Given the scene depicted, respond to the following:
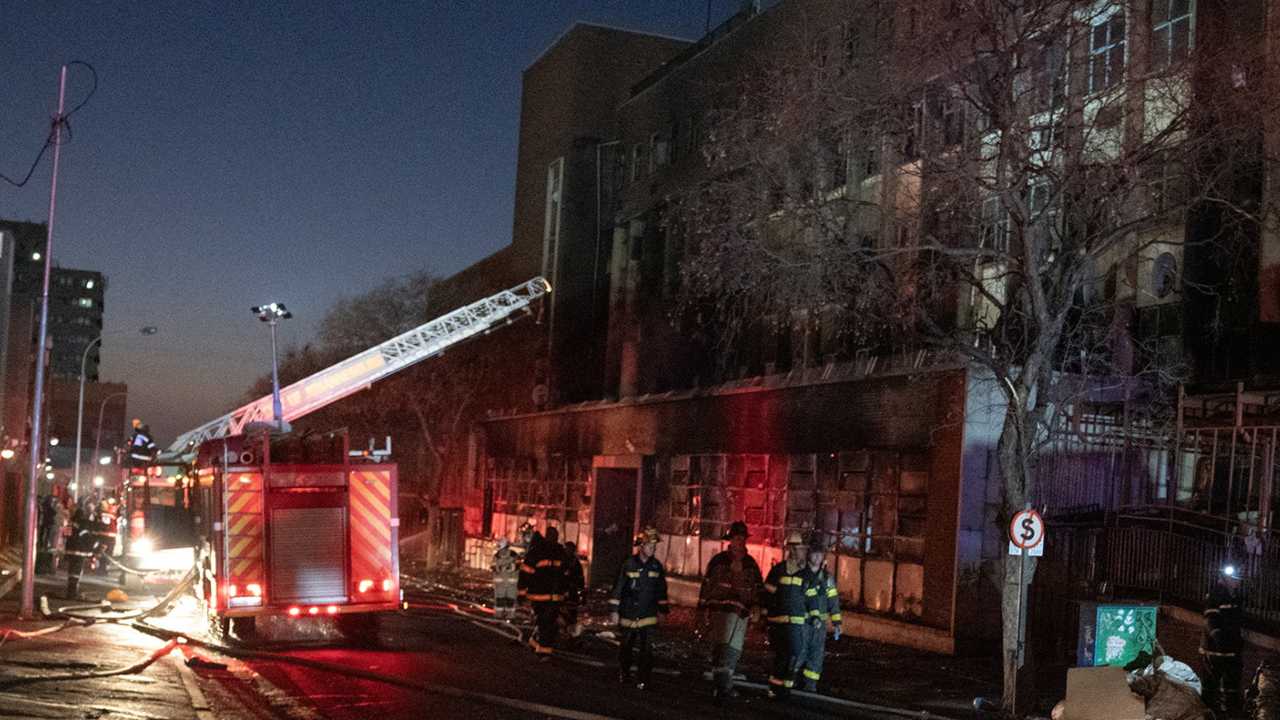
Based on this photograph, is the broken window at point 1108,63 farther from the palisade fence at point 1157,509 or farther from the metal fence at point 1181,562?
the metal fence at point 1181,562

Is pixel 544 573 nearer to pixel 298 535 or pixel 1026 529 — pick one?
pixel 298 535

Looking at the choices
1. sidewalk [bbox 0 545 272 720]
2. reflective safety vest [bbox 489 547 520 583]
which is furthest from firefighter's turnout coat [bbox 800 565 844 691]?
reflective safety vest [bbox 489 547 520 583]

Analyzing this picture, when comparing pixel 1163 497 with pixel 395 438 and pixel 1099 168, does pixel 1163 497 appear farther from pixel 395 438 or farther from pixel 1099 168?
pixel 395 438

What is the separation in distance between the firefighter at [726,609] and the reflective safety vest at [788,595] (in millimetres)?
246

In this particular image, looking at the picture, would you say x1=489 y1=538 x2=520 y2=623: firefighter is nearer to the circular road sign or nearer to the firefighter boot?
the firefighter boot

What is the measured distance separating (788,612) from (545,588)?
3.84m

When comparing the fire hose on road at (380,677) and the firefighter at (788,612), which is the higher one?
the firefighter at (788,612)

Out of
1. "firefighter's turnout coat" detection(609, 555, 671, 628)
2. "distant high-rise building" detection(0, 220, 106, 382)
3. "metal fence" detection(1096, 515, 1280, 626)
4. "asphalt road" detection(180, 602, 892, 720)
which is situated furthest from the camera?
"distant high-rise building" detection(0, 220, 106, 382)

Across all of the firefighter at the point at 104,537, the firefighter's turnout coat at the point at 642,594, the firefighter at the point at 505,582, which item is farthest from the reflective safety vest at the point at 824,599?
the firefighter at the point at 104,537

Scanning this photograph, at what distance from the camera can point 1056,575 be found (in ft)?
66.2

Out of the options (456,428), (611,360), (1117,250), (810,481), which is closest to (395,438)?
(456,428)

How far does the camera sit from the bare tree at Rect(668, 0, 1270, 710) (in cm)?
1507

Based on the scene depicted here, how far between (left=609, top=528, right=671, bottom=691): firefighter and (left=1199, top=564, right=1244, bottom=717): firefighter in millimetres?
5561

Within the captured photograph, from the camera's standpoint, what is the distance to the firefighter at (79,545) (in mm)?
24922
